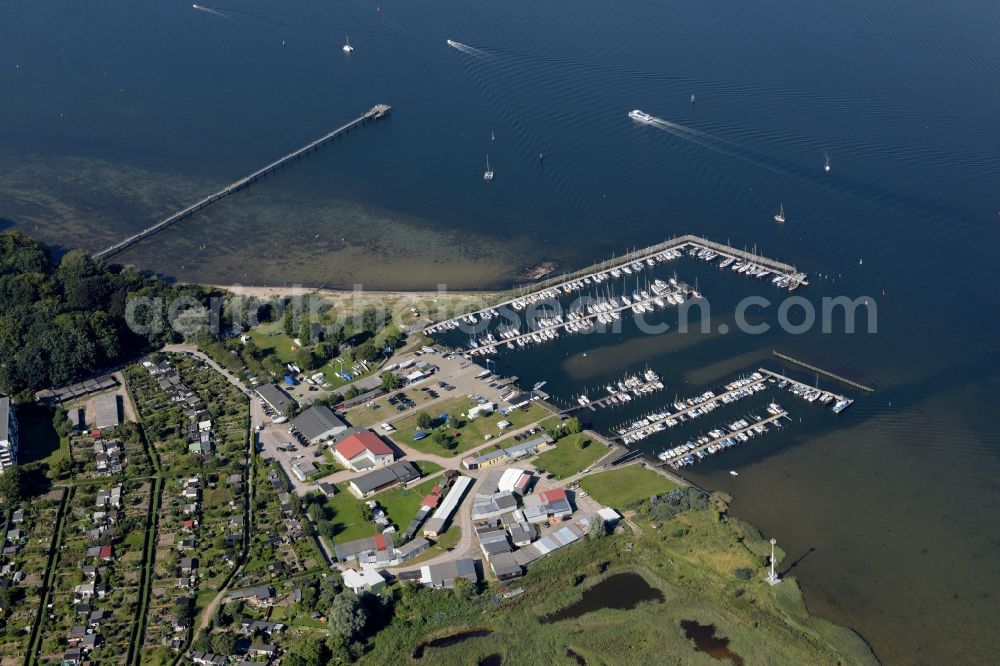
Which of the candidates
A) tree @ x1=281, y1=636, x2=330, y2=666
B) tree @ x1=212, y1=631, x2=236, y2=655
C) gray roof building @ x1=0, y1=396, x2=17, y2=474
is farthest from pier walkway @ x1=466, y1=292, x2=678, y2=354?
tree @ x1=212, y1=631, x2=236, y2=655

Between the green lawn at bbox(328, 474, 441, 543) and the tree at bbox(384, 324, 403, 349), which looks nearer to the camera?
the green lawn at bbox(328, 474, 441, 543)

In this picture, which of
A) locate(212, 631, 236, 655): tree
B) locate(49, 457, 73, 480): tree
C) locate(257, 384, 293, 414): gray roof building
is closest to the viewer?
locate(212, 631, 236, 655): tree

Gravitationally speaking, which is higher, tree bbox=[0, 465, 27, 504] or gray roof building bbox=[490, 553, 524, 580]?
tree bbox=[0, 465, 27, 504]

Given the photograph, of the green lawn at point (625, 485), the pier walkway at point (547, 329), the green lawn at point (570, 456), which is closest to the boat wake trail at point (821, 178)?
the pier walkway at point (547, 329)

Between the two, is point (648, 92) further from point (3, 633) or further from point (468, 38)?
point (3, 633)

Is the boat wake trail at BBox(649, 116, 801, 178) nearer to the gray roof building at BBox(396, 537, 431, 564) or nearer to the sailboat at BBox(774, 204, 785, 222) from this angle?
the sailboat at BBox(774, 204, 785, 222)

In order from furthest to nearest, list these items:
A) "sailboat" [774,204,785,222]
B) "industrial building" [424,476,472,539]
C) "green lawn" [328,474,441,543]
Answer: "sailboat" [774,204,785,222] → "green lawn" [328,474,441,543] → "industrial building" [424,476,472,539]
